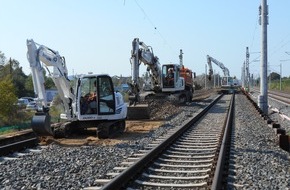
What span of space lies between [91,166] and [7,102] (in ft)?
89.9

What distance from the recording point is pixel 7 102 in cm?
3594

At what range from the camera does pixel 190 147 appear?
1363 centimetres

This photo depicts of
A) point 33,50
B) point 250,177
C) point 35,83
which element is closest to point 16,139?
point 35,83

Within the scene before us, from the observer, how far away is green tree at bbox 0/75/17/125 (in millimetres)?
35725

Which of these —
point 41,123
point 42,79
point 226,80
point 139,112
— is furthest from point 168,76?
point 226,80

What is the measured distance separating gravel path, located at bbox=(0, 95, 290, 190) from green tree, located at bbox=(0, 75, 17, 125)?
74.3 ft

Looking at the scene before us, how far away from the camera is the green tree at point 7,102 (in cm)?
3572

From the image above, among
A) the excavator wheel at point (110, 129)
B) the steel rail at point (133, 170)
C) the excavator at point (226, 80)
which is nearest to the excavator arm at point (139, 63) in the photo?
the excavator wheel at point (110, 129)

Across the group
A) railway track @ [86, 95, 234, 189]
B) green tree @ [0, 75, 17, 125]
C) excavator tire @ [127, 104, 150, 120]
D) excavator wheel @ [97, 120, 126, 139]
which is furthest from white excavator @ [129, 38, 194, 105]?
railway track @ [86, 95, 234, 189]

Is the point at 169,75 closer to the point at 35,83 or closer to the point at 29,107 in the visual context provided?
the point at 29,107

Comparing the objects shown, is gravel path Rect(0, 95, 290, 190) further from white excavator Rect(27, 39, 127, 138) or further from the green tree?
the green tree

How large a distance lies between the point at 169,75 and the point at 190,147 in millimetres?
23844

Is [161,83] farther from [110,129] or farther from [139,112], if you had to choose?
[110,129]

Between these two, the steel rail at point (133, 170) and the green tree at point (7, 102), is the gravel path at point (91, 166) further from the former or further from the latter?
the green tree at point (7, 102)
